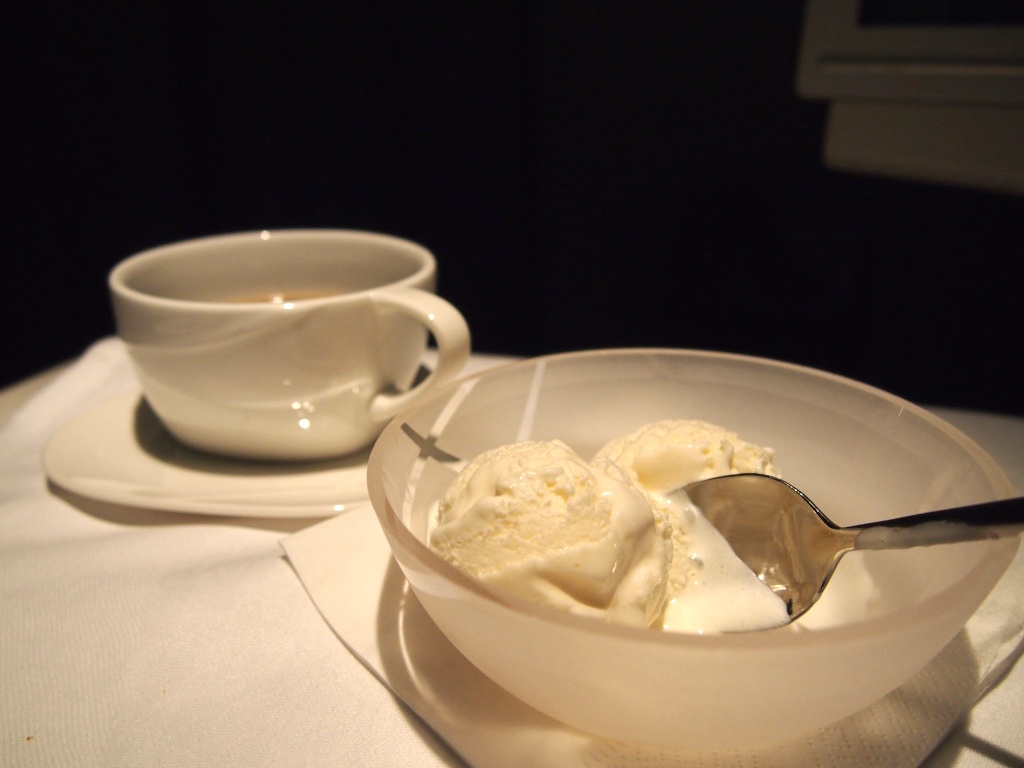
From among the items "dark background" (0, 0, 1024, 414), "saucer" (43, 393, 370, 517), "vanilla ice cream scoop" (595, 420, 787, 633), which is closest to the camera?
"vanilla ice cream scoop" (595, 420, 787, 633)

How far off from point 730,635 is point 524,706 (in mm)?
151

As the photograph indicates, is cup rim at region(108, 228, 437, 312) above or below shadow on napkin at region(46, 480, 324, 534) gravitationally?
above

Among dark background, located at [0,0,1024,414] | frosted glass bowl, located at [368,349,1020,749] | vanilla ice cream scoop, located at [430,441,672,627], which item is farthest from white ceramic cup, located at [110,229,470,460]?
dark background, located at [0,0,1024,414]

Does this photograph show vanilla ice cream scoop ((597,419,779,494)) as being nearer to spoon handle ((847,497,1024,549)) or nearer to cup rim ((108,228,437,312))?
spoon handle ((847,497,1024,549))

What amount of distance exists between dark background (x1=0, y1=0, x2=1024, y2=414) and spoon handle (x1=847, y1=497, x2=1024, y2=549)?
115cm

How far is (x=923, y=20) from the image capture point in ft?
3.27

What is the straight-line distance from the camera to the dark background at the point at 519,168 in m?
1.45

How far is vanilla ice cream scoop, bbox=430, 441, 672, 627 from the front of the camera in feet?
1.33

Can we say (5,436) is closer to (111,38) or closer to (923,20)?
(111,38)

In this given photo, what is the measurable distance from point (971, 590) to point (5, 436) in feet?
2.89

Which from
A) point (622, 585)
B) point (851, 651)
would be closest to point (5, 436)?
point (622, 585)

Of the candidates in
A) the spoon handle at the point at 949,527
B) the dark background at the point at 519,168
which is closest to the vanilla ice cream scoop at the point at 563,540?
the spoon handle at the point at 949,527

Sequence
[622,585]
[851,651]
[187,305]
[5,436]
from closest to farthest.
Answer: [851,651] → [622,585] → [187,305] → [5,436]

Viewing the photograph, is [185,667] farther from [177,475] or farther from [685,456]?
[685,456]
